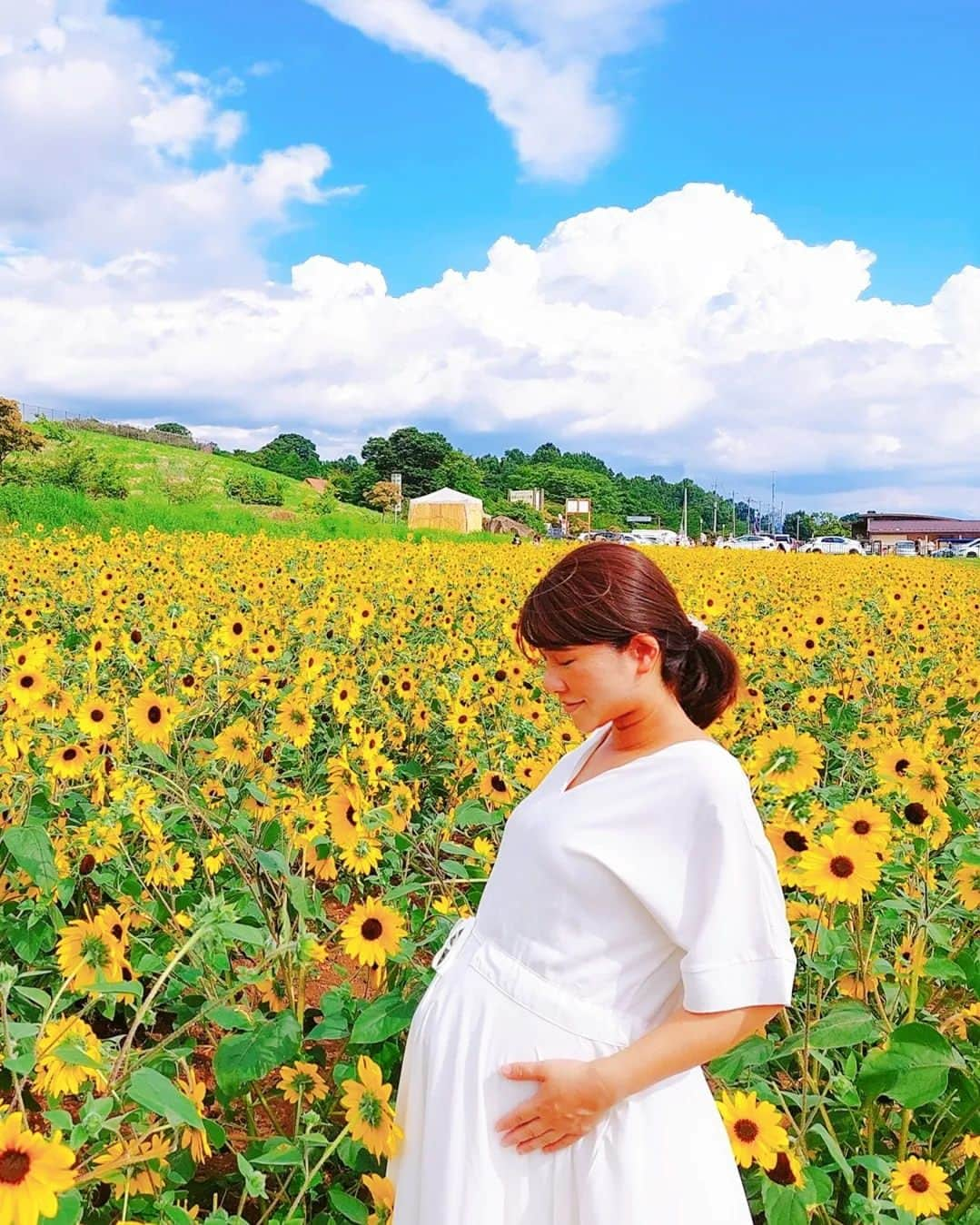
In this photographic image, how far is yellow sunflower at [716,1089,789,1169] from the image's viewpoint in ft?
4.64

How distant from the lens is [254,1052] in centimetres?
152

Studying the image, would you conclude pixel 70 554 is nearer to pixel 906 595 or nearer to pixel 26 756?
pixel 26 756

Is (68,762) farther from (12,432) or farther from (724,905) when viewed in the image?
Answer: (12,432)

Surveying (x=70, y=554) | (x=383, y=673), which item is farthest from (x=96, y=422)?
(x=383, y=673)

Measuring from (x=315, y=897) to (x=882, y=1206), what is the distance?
3.41 feet

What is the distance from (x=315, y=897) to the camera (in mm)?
2008

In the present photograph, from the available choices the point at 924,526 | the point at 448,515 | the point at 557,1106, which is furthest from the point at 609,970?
the point at 924,526

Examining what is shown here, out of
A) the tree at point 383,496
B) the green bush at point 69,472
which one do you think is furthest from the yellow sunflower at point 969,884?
the tree at point 383,496

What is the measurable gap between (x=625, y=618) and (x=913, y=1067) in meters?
0.69

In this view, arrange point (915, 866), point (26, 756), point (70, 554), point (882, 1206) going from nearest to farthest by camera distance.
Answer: point (882, 1206), point (915, 866), point (26, 756), point (70, 554)

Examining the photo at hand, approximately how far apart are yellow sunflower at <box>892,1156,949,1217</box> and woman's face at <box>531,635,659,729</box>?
831mm

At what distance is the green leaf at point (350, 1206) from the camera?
1.40m

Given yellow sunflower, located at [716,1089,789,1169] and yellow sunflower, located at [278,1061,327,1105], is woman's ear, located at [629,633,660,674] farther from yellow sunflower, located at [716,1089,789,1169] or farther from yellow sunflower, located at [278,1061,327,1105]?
yellow sunflower, located at [278,1061,327,1105]

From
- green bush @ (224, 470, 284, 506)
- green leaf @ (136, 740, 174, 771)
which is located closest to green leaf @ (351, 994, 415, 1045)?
green leaf @ (136, 740, 174, 771)
